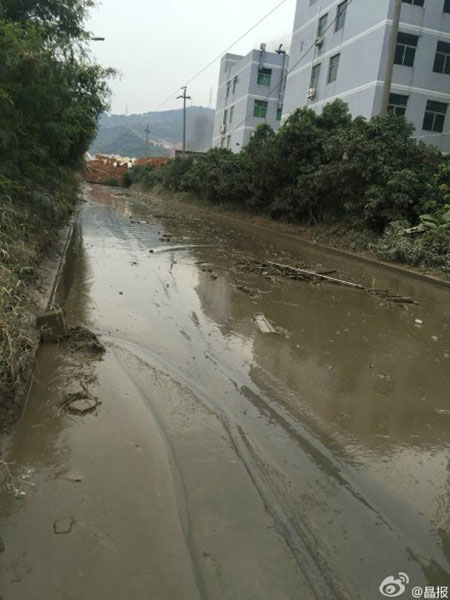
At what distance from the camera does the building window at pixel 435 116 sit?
27.5m

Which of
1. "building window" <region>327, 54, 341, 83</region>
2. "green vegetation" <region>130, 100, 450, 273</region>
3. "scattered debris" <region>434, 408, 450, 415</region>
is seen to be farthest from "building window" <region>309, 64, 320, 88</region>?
"scattered debris" <region>434, 408, 450, 415</region>

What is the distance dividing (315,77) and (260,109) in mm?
16300

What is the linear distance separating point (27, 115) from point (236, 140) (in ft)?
144

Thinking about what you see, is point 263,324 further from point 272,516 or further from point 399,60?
point 399,60

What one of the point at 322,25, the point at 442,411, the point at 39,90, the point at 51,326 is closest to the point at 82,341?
the point at 51,326

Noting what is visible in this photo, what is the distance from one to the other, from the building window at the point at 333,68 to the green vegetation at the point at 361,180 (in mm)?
8792

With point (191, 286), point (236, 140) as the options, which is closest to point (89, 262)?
point (191, 286)

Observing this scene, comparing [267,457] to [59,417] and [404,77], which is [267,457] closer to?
[59,417]

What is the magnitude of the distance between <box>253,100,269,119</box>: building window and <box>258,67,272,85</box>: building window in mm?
1980

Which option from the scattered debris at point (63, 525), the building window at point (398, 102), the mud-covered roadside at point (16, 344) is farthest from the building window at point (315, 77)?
the scattered debris at point (63, 525)

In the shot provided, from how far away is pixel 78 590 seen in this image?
7.71 ft

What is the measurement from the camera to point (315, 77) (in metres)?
32.9

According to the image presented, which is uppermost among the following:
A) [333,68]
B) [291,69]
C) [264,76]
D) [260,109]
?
[264,76]

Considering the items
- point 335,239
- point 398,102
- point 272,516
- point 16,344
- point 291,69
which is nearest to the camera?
point 272,516
